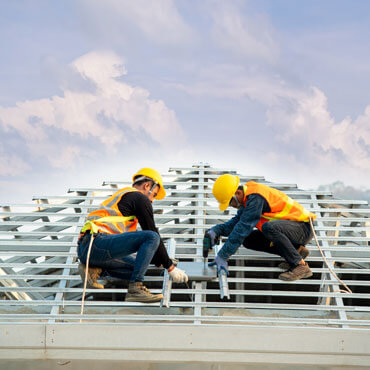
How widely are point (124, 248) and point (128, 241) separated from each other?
9 centimetres

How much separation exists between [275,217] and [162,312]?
1.80 m

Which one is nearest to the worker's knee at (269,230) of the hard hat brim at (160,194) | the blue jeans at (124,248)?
the hard hat brim at (160,194)

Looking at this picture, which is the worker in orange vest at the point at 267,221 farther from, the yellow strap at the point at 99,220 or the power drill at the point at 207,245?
the yellow strap at the point at 99,220

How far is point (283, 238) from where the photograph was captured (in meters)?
5.80

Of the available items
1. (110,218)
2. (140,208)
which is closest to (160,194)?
(140,208)

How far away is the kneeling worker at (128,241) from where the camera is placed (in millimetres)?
5109

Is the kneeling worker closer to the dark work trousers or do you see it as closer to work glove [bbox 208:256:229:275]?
work glove [bbox 208:256:229:275]

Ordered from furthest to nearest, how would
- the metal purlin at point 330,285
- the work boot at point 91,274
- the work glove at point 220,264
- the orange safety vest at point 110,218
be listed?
1. the work glove at point 220,264
2. the metal purlin at point 330,285
3. the work boot at point 91,274
4. the orange safety vest at point 110,218

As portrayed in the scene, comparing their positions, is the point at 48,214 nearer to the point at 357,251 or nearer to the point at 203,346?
the point at 203,346

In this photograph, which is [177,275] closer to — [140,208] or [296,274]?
[140,208]

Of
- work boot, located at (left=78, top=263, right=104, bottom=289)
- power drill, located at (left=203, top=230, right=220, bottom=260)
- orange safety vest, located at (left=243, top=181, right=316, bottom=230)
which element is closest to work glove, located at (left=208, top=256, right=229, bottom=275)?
power drill, located at (left=203, top=230, right=220, bottom=260)

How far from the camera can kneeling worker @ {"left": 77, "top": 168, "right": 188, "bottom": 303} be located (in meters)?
5.11

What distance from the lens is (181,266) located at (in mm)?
5914

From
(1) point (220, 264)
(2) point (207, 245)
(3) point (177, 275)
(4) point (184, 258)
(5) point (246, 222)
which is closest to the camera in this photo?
(3) point (177, 275)
